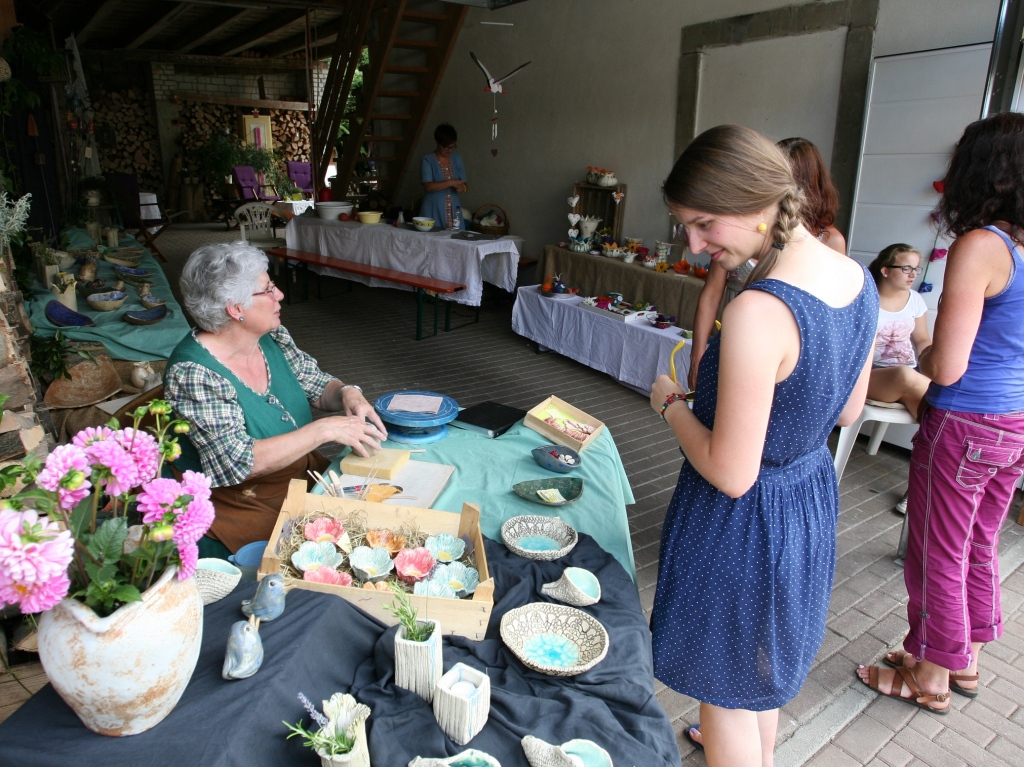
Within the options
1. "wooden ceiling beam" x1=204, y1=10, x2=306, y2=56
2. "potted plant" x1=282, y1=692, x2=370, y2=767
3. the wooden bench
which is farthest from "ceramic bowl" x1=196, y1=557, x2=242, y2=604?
"wooden ceiling beam" x1=204, y1=10, x2=306, y2=56

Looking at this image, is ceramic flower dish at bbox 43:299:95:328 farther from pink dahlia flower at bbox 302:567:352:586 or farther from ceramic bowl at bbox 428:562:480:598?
ceramic bowl at bbox 428:562:480:598

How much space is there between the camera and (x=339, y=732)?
989mm

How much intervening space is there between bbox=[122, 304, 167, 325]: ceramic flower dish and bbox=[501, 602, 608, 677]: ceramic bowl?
3.53m

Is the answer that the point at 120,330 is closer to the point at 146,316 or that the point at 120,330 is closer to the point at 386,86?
the point at 146,316

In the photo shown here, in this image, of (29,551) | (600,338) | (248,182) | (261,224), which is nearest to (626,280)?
(600,338)

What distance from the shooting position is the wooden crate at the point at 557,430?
2.13m

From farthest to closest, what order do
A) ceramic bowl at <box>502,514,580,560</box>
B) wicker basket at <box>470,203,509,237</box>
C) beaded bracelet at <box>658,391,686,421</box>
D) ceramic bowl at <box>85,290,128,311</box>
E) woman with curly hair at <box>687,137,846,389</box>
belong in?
wicker basket at <box>470,203,509,237</box>
ceramic bowl at <box>85,290,128,311</box>
woman with curly hair at <box>687,137,846,389</box>
ceramic bowl at <box>502,514,580,560</box>
beaded bracelet at <box>658,391,686,421</box>

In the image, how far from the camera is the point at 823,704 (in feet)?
7.38

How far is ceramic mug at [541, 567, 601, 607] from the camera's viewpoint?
4.59 ft

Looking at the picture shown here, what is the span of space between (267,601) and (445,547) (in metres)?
0.43

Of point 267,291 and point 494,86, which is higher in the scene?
point 494,86

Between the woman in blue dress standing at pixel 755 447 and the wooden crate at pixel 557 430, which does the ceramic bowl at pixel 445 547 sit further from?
the wooden crate at pixel 557 430

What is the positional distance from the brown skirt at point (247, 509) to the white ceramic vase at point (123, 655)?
98cm

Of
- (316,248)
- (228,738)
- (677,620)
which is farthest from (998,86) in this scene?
(316,248)
